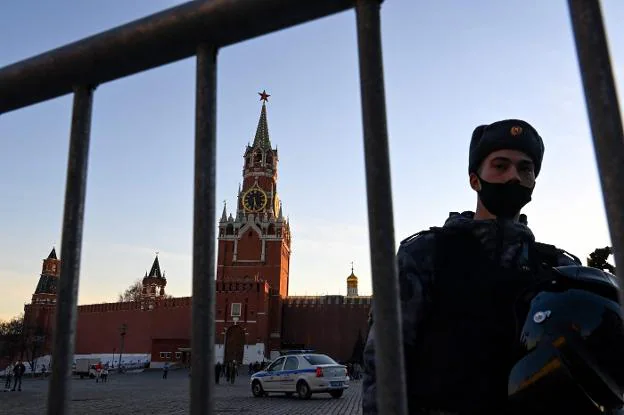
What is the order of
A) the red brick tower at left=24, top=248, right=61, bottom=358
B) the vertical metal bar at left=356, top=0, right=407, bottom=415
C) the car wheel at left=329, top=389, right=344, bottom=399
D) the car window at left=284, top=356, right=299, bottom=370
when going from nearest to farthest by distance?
the vertical metal bar at left=356, top=0, right=407, bottom=415 < the car wheel at left=329, top=389, right=344, bottom=399 < the car window at left=284, top=356, right=299, bottom=370 < the red brick tower at left=24, top=248, right=61, bottom=358

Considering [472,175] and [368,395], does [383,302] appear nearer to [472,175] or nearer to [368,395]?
[368,395]

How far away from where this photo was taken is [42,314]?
188 feet

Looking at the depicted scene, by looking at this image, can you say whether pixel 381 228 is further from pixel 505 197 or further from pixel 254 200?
pixel 254 200

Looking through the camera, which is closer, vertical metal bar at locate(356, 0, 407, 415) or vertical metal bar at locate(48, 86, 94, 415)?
vertical metal bar at locate(356, 0, 407, 415)

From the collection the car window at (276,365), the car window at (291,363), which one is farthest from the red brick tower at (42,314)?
the car window at (291,363)

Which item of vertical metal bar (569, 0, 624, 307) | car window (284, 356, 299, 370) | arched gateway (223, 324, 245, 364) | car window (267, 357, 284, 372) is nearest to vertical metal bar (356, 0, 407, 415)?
vertical metal bar (569, 0, 624, 307)

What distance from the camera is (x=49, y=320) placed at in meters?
57.2

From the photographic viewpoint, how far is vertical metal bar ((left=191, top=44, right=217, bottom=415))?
1.15 metres

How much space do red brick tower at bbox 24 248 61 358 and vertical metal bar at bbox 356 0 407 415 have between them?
182ft

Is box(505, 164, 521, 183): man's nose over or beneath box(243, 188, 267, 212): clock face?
beneath

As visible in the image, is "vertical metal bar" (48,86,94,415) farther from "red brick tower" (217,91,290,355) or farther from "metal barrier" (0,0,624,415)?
"red brick tower" (217,91,290,355)

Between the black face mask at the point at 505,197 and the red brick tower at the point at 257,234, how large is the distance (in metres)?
49.1

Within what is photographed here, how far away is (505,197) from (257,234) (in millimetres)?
53902

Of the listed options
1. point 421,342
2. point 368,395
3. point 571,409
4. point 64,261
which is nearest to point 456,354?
point 421,342
